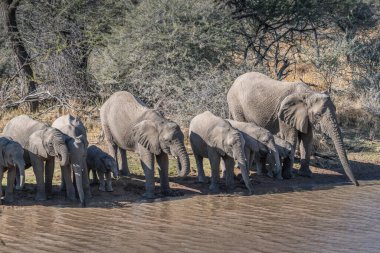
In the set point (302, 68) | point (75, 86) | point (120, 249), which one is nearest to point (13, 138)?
point (120, 249)

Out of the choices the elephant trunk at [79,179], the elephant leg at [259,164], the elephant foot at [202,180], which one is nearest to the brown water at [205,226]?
the elephant trunk at [79,179]

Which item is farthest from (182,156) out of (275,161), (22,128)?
(22,128)

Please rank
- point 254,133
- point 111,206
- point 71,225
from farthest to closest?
point 254,133 → point 111,206 → point 71,225

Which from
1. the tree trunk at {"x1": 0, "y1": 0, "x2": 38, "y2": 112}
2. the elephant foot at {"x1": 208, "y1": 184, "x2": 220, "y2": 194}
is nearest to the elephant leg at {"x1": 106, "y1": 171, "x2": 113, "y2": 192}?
the elephant foot at {"x1": 208, "y1": 184, "x2": 220, "y2": 194}

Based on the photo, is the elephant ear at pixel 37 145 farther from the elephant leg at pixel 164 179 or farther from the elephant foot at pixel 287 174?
the elephant foot at pixel 287 174

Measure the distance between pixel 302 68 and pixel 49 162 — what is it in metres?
17.9

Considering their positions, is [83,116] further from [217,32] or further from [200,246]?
[200,246]

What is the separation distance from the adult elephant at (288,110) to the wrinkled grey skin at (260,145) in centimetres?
96

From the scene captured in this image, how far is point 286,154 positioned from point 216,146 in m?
1.94

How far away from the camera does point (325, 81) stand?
22047 millimetres

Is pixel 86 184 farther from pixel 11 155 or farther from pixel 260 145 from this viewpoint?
pixel 260 145

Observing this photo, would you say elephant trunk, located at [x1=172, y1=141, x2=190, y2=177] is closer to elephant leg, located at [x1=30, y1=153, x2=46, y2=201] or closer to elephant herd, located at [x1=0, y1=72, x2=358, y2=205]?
elephant herd, located at [x1=0, y1=72, x2=358, y2=205]

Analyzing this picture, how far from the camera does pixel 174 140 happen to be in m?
12.7

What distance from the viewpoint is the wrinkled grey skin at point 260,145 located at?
1420 cm
